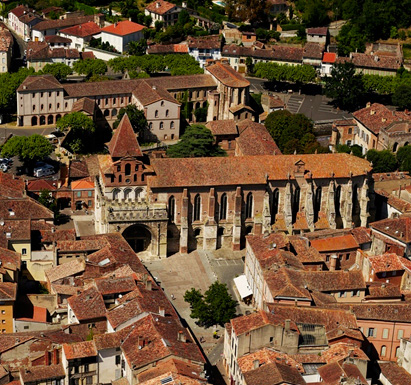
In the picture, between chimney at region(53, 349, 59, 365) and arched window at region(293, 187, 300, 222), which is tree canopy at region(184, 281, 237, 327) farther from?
arched window at region(293, 187, 300, 222)

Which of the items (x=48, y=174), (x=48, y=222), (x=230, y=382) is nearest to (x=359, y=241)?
(x=230, y=382)

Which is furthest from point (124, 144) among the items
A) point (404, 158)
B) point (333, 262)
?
point (404, 158)

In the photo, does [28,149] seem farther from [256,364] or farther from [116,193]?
[256,364]

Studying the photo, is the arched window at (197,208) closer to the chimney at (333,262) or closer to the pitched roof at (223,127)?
the chimney at (333,262)

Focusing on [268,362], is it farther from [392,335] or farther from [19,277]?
[19,277]

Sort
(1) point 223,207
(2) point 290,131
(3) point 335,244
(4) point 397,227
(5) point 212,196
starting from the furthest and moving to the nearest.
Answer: (2) point 290,131
(1) point 223,207
(5) point 212,196
(4) point 397,227
(3) point 335,244

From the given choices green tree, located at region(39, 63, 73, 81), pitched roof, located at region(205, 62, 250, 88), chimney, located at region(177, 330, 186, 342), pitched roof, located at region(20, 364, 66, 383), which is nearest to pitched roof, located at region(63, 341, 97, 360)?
pitched roof, located at region(20, 364, 66, 383)
